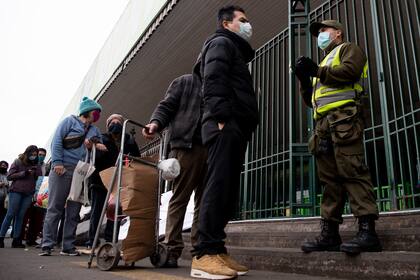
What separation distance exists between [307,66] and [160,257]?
1924 mm

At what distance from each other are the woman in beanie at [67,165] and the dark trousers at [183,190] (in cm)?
170

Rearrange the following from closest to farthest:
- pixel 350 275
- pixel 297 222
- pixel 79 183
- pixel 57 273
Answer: pixel 350 275 → pixel 57 273 → pixel 297 222 → pixel 79 183

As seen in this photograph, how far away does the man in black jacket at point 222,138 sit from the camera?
2.51 meters

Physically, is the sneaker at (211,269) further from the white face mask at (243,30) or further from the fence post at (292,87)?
the fence post at (292,87)

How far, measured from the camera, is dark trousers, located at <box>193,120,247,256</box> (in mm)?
2518

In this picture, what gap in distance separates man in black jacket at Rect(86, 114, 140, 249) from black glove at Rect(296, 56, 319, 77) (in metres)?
2.65

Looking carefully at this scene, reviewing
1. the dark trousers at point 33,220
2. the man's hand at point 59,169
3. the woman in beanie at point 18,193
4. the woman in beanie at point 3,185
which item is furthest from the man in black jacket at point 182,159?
the woman in beanie at point 3,185

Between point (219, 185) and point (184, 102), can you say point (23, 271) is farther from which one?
point (184, 102)

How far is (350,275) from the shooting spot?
2.52m

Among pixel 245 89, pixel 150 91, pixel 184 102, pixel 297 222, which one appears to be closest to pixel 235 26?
pixel 245 89

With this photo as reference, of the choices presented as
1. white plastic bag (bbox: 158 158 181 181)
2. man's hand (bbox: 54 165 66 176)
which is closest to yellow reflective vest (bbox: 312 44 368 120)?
white plastic bag (bbox: 158 158 181 181)

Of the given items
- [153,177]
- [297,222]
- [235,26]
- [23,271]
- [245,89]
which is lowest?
[23,271]

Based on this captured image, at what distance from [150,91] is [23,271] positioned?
9254 millimetres

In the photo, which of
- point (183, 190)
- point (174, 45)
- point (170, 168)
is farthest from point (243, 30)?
point (174, 45)
